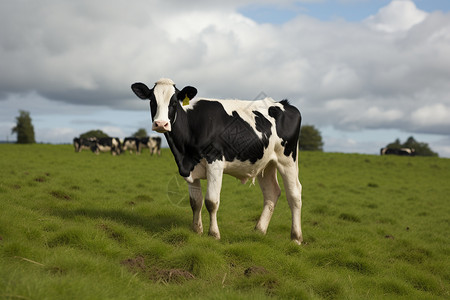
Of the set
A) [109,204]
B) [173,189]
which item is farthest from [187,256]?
[173,189]

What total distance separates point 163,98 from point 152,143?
3354cm

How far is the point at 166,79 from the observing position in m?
7.11

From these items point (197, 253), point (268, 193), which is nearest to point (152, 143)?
point (268, 193)

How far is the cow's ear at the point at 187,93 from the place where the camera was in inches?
284

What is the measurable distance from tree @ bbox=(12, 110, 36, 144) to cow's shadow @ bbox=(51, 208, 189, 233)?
7185cm

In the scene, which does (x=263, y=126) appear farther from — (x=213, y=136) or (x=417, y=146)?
(x=417, y=146)

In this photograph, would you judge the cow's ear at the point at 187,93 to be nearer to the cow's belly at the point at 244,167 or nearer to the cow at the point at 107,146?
the cow's belly at the point at 244,167

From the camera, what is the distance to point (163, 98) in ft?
22.4

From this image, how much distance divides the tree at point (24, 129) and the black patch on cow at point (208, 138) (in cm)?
7425

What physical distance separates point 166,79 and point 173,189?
390 inches

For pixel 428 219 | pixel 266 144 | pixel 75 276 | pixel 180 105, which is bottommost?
pixel 428 219

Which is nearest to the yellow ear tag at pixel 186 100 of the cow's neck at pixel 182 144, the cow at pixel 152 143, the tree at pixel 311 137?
the cow's neck at pixel 182 144

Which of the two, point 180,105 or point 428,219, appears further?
point 428,219

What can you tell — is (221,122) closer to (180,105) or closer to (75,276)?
(180,105)
